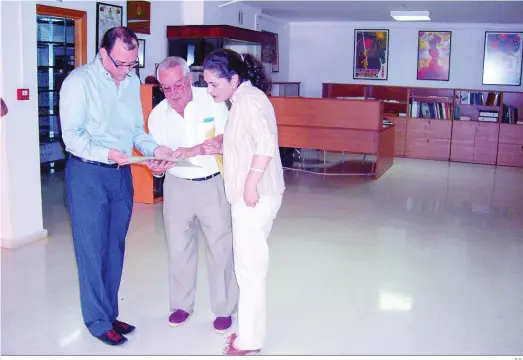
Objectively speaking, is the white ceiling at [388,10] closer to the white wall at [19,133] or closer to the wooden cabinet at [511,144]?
the wooden cabinet at [511,144]

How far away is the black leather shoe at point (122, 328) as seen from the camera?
11.3 feet

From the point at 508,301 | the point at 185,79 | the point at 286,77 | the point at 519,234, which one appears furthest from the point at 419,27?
the point at 185,79

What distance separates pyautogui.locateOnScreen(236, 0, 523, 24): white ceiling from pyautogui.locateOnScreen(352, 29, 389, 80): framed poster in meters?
0.58

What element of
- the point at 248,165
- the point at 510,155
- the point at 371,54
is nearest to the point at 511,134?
the point at 510,155

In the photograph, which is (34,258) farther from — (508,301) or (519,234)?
(519,234)

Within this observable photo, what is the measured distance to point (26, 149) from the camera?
5.07 m

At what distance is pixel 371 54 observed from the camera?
42.5ft

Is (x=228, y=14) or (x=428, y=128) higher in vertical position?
(x=228, y=14)

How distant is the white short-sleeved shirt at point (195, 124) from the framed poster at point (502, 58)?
10130 millimetres

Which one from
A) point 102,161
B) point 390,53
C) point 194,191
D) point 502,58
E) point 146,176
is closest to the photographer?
point 102,161

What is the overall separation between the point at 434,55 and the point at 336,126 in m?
4.58

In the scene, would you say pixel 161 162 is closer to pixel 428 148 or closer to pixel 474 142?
pixel 428 148

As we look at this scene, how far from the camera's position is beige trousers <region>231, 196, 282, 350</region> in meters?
2.94

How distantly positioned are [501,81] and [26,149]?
9992 millimetres
